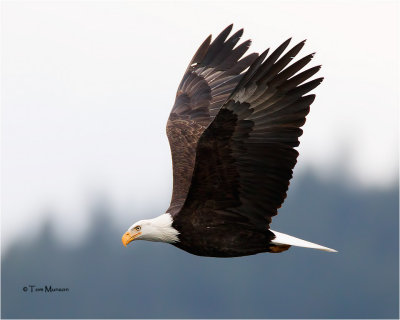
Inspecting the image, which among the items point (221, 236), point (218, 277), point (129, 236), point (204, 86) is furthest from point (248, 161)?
point (218, 277)

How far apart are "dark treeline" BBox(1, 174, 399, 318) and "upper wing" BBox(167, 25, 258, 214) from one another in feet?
264

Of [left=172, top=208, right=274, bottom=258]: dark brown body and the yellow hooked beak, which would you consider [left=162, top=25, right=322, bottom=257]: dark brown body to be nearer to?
[left=172, top=208, right=274, bottom=258]: dark brown body

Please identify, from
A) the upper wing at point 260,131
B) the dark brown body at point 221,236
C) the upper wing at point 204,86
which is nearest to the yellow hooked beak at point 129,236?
the dark brown body at point 221,236

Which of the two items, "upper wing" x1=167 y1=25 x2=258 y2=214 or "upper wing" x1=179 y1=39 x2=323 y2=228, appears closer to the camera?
"upper wing" x1=179 y1=39 x2=323 y2=228

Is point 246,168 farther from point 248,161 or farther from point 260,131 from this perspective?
point 260,131

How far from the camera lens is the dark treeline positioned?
9919 cm

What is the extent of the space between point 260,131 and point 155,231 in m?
1.53

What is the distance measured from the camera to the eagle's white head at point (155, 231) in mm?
11773

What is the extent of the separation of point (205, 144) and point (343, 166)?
344ft

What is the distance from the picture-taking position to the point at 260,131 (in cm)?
1118

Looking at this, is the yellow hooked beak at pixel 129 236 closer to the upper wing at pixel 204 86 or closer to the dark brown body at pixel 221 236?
the dark brown body at pixel 221 236

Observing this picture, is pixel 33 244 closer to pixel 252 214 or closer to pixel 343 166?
pixel 343 166

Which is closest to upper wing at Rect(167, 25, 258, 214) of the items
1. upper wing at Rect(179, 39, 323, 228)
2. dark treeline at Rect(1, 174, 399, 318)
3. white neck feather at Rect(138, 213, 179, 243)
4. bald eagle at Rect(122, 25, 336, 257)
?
bald eagle at Rect(122, 25, 336, 257)

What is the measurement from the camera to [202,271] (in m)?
103
